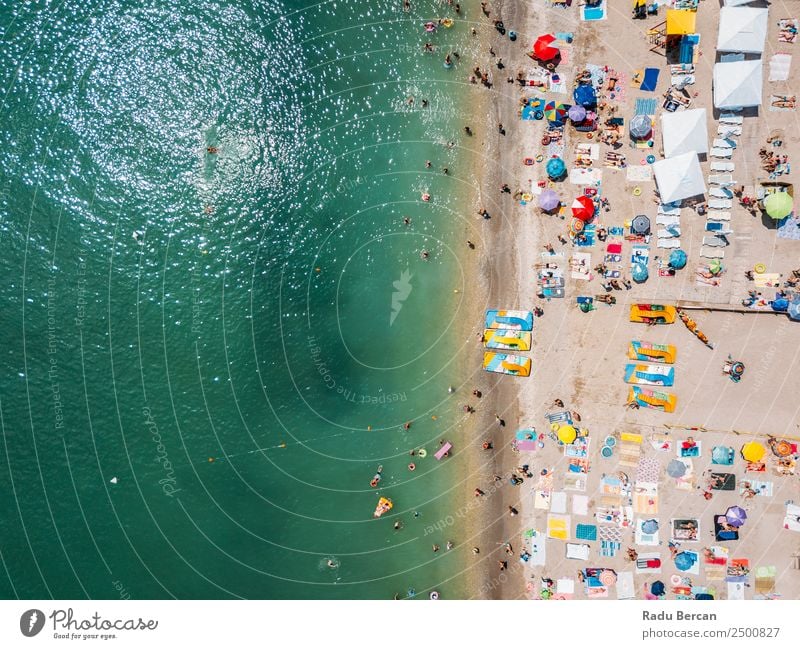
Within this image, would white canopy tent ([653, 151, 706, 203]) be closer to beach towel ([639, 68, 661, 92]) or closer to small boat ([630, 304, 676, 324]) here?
beach towel ([639, 68, 661, 92])

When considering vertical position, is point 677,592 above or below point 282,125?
below

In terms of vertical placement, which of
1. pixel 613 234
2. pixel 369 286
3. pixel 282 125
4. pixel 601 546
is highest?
pixel 282 125

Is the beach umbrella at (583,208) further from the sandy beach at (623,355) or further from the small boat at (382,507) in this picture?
the small boat at (382,507)

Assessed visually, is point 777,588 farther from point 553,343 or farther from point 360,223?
point 360,223
